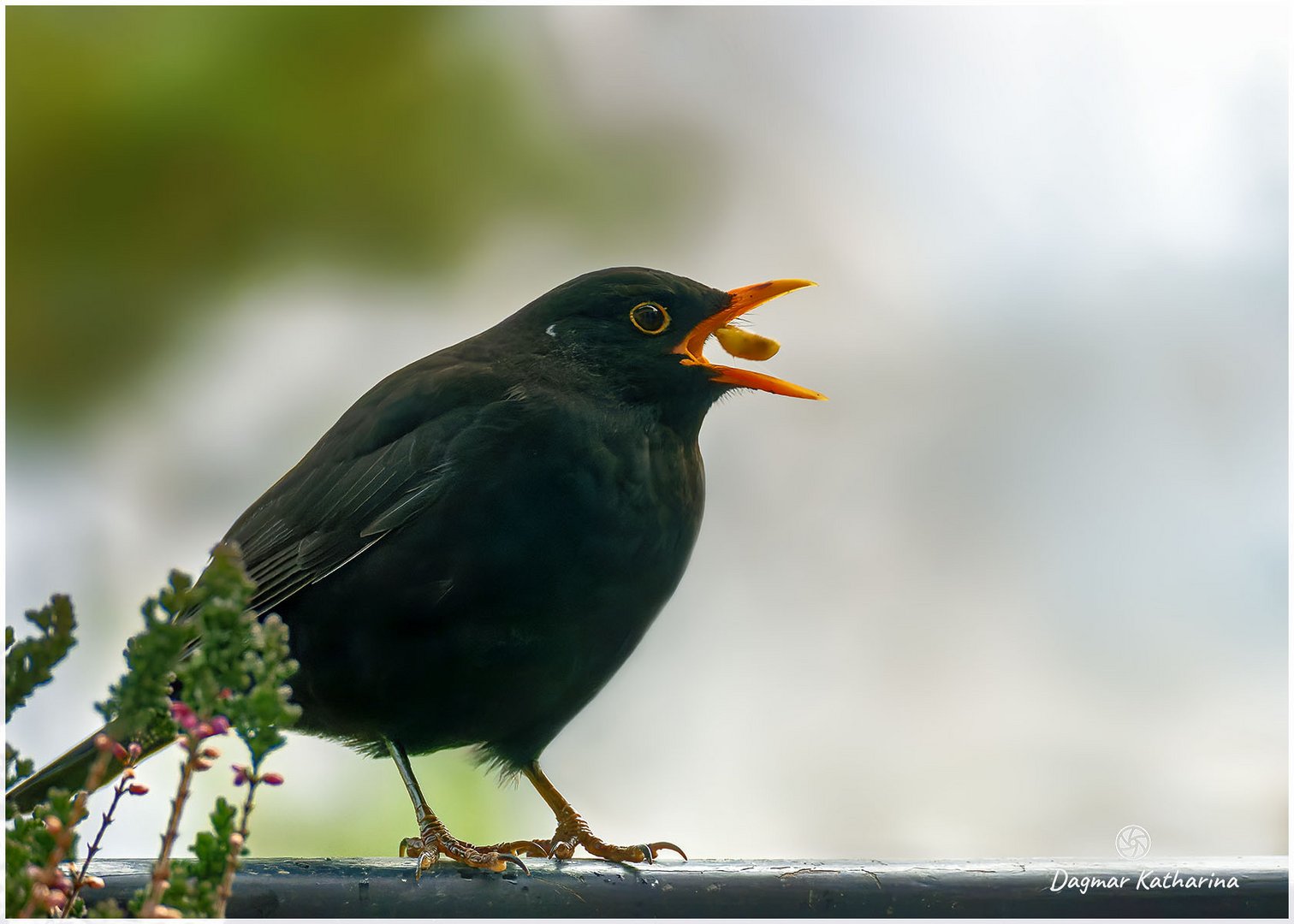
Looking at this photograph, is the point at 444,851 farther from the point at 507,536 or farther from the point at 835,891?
the point at 835,891

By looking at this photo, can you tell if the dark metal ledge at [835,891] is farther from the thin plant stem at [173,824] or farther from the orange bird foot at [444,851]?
the thin plant stem at [173,824]

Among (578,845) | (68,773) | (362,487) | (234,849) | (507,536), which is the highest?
(362,487)

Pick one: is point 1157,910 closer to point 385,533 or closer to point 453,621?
point 453,621

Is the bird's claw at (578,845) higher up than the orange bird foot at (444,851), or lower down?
lower down

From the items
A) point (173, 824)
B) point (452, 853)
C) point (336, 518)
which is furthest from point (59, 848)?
point (336, 518)

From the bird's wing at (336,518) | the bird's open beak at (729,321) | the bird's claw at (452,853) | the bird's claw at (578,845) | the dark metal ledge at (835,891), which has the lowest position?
the bird's claw at (578,845)

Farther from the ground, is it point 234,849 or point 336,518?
point 336,518

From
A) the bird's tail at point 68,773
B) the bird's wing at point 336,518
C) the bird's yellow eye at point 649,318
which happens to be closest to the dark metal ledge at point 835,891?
the bird's tail at point 68,773
